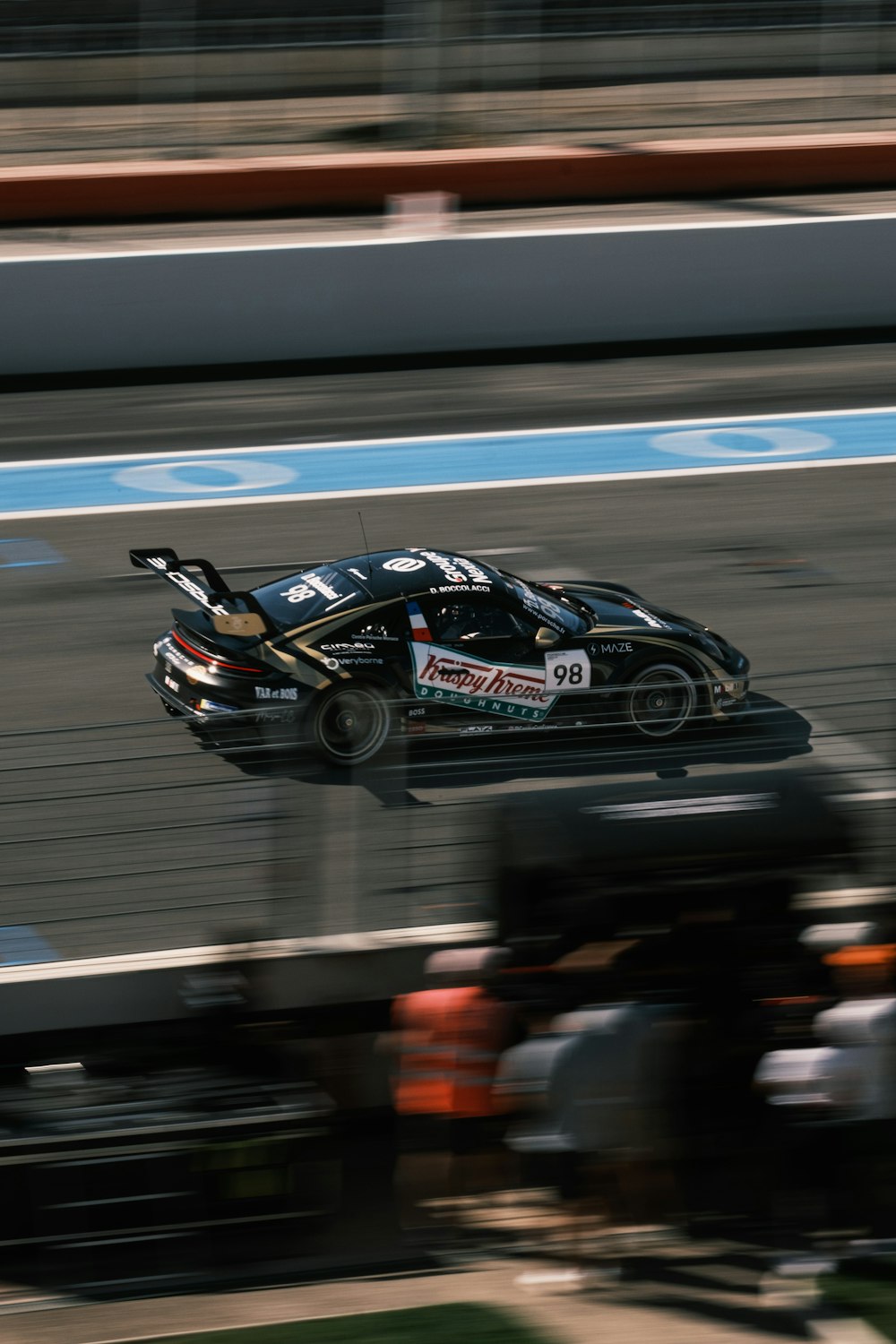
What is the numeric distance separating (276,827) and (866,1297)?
96.8 inches

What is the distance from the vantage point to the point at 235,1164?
5.84 meters

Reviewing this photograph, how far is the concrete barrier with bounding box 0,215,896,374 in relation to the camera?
51.8 feet

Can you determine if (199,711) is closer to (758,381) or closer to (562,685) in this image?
(562,685)

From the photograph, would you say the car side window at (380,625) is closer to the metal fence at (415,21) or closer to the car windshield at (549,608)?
the car windshield at (549,608)

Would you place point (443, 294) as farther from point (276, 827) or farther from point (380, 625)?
point (276, 827)

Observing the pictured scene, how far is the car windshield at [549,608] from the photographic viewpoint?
9.08m

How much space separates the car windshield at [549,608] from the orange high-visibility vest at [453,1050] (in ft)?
11.7

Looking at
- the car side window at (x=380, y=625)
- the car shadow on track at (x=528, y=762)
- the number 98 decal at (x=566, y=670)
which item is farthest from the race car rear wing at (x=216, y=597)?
the car shadow on track at (x=528, y=762)

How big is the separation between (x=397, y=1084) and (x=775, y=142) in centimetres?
1597

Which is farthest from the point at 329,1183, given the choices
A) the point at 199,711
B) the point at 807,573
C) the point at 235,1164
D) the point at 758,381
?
the point at 758,381

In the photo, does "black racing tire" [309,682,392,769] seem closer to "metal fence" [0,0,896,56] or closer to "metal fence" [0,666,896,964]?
"metal fence" [0,666,896,964]

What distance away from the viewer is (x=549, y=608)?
916cm

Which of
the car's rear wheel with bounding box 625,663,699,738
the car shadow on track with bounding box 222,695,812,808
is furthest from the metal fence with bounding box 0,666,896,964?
the car's rear wheel with bounding box 625,663,699,738

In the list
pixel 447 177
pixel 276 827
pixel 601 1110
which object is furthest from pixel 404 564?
pixel 447 177
